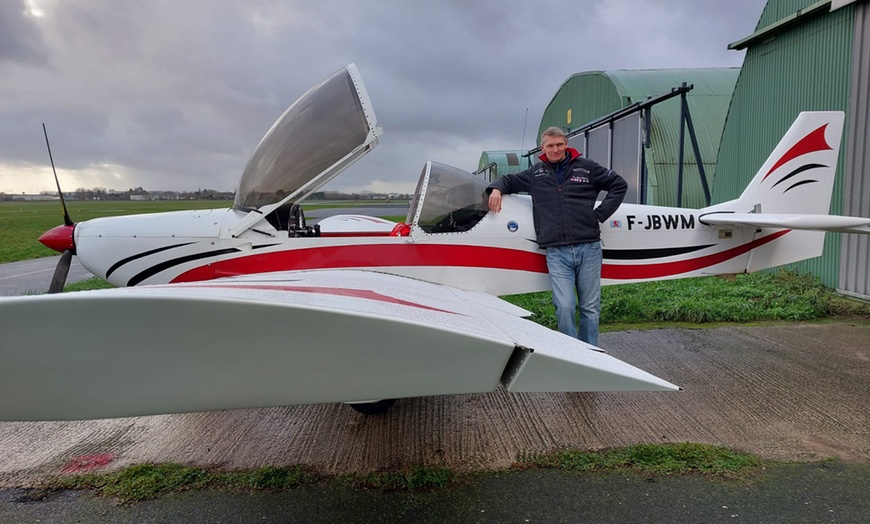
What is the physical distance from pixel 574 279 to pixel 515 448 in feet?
4.40

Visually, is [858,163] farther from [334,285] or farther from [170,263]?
[170,263]

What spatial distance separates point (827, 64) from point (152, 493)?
9109mm

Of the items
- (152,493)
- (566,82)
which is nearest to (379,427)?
(152,493)

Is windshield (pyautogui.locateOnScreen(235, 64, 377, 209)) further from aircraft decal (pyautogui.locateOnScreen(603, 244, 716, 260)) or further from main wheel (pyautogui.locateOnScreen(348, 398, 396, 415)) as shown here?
aircraft decal (pyautogui.locateOnScreen(603, 244, 716, 260))

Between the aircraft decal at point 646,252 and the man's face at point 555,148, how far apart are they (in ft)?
2.71

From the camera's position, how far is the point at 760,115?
8.25 meters

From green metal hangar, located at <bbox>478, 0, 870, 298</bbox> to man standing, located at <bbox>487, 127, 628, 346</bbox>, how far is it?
495 cm

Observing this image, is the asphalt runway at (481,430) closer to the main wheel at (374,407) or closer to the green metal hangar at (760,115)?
the main wheel at (374,407)

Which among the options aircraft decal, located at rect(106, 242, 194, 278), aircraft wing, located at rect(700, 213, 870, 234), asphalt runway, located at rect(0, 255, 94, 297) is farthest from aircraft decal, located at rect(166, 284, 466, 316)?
asphalt runway, located at rect(0, 255, 94, 297)

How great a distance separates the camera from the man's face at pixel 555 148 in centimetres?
360

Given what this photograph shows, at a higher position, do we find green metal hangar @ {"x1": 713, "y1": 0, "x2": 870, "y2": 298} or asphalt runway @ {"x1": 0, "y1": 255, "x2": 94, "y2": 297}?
green metal hangar @ {"x1": 713, "y1": 0, "x2": 870, "y2": 298}

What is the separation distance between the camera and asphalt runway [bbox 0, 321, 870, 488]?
277 centimetres

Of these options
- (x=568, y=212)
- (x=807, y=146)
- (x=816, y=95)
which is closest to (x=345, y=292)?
(x=568, y=212)

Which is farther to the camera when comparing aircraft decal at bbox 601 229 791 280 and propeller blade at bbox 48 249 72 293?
aircraft decal at bbox 601 229 791 280
